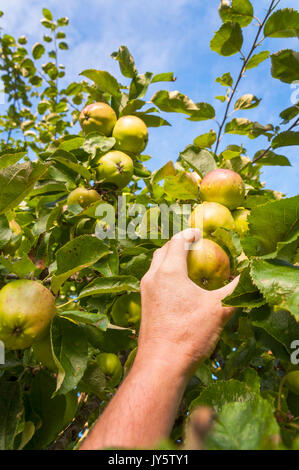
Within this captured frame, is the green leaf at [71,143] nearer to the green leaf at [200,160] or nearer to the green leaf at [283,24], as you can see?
the green leaf at [200,160]

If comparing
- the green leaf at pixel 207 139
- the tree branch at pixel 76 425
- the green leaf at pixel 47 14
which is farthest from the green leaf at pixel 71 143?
the green leaf at pixel 47 14

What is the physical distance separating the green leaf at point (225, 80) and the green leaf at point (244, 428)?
180 cm

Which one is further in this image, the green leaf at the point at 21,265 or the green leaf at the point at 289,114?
the green leaf at the point at 289,114

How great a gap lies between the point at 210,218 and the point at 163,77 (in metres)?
0.91

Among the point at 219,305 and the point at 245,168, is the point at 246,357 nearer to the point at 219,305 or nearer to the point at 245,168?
the point at 219,305

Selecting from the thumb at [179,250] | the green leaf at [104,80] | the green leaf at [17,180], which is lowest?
the thumb at [179,250]

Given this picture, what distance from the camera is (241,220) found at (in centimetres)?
134

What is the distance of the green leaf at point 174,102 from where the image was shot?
174cm

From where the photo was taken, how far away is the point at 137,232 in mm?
1346

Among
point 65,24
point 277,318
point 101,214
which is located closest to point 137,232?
point 101,214

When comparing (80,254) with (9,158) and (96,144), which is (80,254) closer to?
(9,158)

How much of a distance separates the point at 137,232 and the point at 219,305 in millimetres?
561

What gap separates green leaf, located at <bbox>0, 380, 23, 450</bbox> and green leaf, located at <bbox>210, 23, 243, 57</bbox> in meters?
1.64

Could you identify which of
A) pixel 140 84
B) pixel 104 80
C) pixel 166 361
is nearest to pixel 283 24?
pixel 140 84
